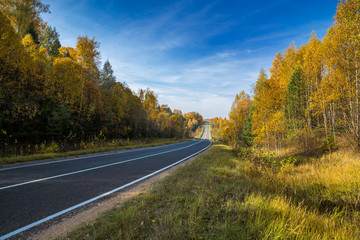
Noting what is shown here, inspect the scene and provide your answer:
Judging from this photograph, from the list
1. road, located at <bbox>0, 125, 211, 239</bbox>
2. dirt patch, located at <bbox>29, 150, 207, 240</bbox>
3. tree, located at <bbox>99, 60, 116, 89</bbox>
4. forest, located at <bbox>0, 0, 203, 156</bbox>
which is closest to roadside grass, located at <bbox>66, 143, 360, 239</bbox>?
dirt patch, located at <bbox>29, 150, 207, 240</bbox>

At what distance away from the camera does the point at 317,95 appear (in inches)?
421

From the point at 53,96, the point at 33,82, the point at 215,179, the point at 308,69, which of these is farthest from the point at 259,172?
the point at 33,82

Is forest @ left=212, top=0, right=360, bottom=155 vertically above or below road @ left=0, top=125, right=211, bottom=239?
above

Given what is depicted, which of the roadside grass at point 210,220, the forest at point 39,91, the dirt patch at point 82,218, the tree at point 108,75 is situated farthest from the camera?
the tree at point 108,75

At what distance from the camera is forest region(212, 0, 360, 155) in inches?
331

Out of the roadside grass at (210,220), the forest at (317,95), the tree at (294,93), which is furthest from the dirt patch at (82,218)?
the tree at (294,93)

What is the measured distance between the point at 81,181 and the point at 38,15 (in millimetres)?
20229

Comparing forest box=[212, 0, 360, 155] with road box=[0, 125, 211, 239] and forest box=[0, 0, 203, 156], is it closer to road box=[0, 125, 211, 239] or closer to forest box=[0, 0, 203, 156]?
road box=[0, 125, 211, 239]

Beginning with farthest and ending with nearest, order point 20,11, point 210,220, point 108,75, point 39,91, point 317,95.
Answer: point 108,75, point 20,11, point 39,91, point 317,95, point 210,220

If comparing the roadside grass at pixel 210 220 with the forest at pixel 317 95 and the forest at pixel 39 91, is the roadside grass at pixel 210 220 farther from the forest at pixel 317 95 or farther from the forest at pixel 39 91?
the forest at pixel 39 91

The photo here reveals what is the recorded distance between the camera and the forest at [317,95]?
841 centimetres

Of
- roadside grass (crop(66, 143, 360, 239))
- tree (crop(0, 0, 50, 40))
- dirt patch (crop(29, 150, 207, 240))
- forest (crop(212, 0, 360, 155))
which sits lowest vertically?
dirt patch (crop(29, 150, 207, 240))

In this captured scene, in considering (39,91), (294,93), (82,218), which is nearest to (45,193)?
(82,218)

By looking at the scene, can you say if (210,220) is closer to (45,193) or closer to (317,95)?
(45,193)
